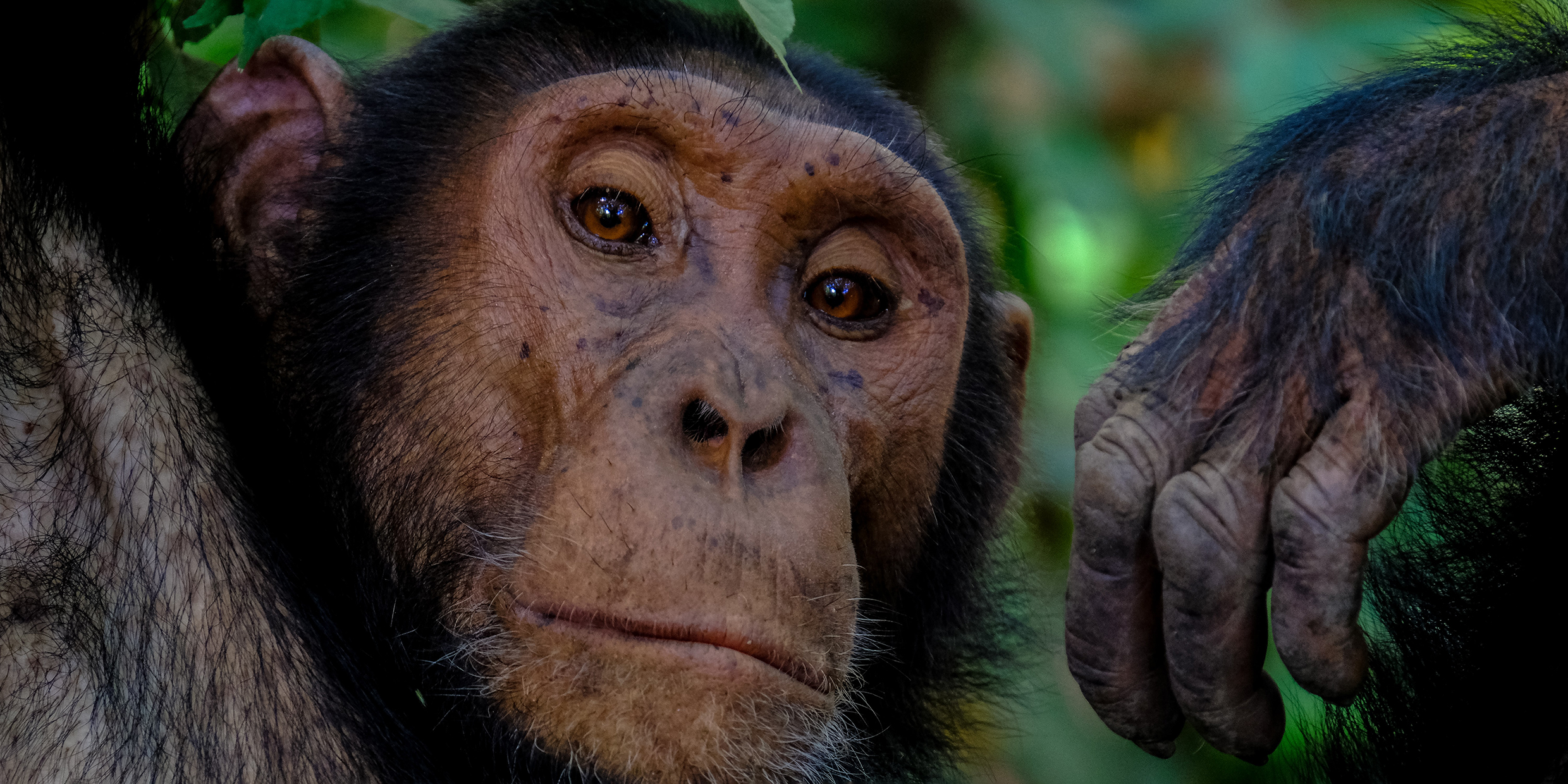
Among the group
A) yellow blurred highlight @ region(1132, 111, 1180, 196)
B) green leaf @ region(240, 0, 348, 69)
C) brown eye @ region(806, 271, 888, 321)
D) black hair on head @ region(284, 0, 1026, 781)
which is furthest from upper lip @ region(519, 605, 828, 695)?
yellow blurred highlight @ region(1132, 111, 1180, 196)

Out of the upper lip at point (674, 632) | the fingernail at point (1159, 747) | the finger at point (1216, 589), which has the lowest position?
the fingernail at point (1159, 747)

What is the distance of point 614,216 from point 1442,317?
1507 mm

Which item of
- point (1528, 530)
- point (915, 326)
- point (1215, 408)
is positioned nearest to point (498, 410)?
point (915, 326)

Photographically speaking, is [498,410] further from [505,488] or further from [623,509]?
[623,509]

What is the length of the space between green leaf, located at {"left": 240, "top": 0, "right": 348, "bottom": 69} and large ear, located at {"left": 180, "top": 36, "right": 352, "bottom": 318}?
0.07 metres

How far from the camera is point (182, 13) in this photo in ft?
9.80

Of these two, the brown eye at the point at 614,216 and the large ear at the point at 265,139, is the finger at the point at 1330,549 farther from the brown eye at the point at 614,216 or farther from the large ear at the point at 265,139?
the large ear at the point at 265,139

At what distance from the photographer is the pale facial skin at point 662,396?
231cm

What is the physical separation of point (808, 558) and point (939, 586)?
1229 millimetres

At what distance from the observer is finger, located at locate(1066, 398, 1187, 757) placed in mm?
2201

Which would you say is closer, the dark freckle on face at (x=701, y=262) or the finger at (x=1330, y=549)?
the finger at (x=1330, y=549)

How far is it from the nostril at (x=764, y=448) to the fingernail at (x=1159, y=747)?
30.9 inches

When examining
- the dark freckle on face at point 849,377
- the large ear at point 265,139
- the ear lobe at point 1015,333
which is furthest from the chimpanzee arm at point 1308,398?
the large ear at point 265,139

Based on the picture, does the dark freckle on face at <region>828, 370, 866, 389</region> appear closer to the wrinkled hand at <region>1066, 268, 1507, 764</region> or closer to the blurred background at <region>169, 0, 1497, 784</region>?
the wrinkled hand at <region>1066, 268, 1507, 764</region>
